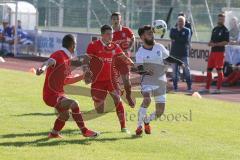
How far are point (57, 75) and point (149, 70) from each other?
174 centimetres

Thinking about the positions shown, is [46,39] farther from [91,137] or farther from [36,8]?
[91,137]

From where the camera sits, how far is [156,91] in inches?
487

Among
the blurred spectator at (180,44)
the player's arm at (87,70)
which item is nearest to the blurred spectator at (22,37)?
the blurred spectator at (180,44)

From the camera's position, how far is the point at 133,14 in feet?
109

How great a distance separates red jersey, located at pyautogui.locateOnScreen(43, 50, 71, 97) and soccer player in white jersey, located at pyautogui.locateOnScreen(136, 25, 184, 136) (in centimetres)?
140

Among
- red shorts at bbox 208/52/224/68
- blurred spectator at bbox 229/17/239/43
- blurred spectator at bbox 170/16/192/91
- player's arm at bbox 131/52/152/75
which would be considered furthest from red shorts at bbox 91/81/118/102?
blurred spectator at bbox 229/17/239/43

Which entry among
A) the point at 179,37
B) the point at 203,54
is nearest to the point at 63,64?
the point at 179,37

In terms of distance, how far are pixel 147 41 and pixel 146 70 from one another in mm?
534

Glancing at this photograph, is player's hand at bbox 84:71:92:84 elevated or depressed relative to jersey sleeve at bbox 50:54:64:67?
depressed

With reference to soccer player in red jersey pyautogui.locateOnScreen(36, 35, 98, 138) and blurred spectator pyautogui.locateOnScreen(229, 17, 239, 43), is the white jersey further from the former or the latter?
blurred spectator pyautogui.locateOnScreen(229, 17, 239, 43)

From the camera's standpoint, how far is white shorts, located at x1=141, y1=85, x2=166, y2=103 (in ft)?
39.8

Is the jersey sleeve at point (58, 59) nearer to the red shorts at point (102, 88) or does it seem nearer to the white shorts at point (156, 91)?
the red shorts at point (102, 88)

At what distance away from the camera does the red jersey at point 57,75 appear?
1105 cm

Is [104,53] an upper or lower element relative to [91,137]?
upper
